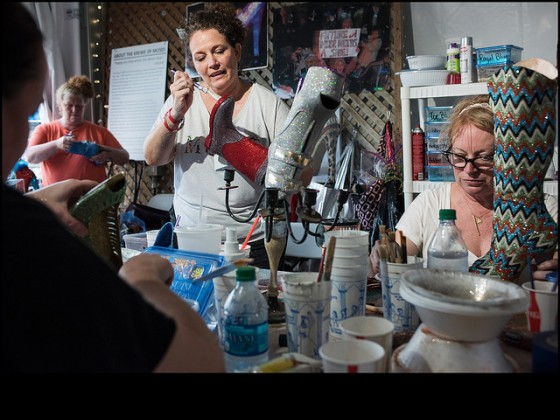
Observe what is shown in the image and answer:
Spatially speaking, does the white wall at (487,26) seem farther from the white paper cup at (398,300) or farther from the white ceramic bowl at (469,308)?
the white ceramic bowl at (469,308)

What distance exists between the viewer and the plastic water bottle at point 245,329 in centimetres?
83

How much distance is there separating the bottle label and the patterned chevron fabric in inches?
21.7

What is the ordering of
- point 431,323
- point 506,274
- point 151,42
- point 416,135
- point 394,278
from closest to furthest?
point 431,323, point 394,278, point 506,274, point 416,135, point 151,42

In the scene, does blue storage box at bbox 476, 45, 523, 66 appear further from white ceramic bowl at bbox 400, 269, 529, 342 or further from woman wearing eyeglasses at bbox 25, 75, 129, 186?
woman wearing eyeglasses at bbox 25, 75, 129, 186

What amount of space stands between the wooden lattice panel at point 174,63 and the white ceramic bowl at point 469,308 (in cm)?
281

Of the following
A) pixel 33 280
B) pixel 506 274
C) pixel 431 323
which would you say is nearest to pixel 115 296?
pixel 33 280

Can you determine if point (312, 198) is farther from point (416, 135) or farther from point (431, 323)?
point (416, 135)

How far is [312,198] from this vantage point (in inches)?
40.6

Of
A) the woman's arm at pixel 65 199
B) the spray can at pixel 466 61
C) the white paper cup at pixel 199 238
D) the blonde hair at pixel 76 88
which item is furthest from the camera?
the blonde hair at pixel 76 88

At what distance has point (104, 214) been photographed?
950 millimetres

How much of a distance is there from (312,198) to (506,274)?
45 centimetres

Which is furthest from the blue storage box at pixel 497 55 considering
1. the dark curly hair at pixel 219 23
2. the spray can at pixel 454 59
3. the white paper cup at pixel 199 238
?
the white paper cup at pixel 199 238

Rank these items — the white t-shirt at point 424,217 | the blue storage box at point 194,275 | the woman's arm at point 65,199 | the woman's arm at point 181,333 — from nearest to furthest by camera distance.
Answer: the woman's arm at point 181,333, the woman's arm at point 65,199, the blue storage box at point 194,275, the white t-shirt at point 424,217

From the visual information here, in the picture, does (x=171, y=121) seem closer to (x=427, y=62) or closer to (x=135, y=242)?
(x=135, y=242)
